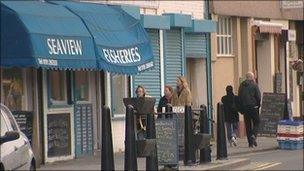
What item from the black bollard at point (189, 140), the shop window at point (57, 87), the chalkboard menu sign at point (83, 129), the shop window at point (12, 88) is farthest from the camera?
the chalkboard menu sign at point (83, 129)

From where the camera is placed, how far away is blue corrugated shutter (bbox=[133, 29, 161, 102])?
74.4ft

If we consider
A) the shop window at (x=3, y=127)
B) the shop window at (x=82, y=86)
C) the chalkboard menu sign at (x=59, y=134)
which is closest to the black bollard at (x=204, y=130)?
the chalkboard menu sign at (x=59, y=134)

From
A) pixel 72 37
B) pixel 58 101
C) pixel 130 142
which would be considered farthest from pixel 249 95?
pixel 130 142

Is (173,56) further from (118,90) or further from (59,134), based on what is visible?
(59,134)

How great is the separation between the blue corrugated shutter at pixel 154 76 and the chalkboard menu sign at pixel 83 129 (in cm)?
219

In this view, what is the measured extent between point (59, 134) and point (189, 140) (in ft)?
14.3

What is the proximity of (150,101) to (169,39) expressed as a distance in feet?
28.0

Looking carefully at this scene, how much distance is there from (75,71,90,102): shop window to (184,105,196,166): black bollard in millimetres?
4820

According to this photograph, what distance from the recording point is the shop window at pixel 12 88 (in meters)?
18.2

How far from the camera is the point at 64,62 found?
1759 cm

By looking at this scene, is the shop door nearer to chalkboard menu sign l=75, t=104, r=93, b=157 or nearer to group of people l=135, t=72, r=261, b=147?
chalkboard menu sign l=75, t=104, r=93, b=157

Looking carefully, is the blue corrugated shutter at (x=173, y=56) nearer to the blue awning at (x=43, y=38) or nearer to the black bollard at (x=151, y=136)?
the blue awning at (x=43, y=38)

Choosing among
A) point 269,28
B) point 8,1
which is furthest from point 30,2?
point 269,28

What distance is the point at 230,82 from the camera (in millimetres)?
27375
